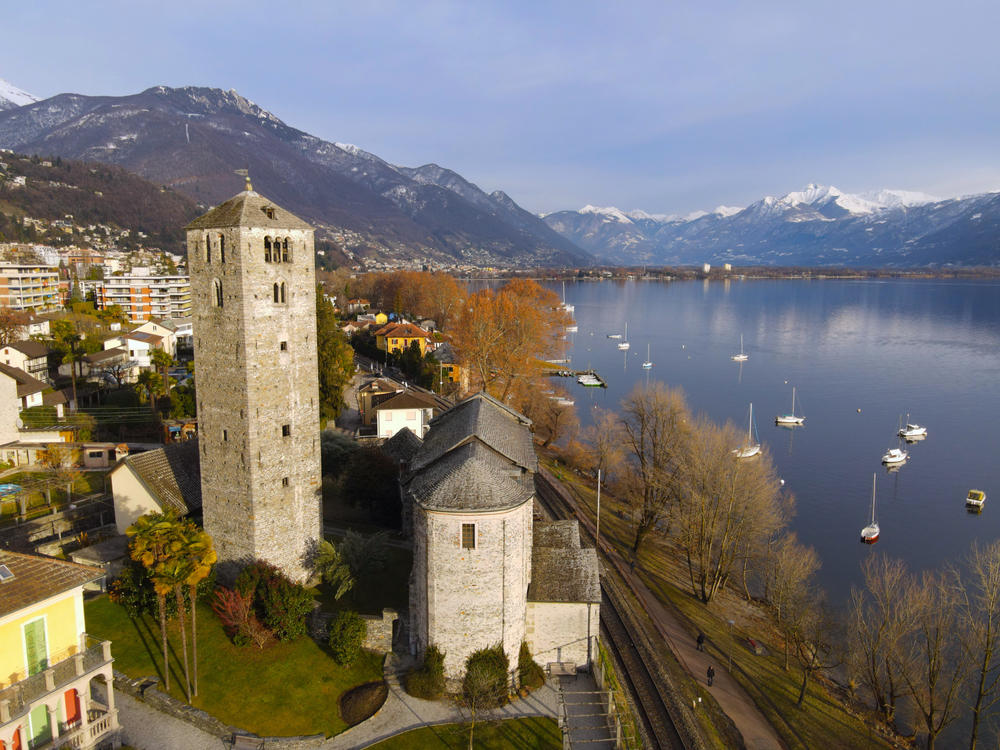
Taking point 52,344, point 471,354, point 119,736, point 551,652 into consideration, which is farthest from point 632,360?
point 119,736

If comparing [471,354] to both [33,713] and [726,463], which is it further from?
[33,713]

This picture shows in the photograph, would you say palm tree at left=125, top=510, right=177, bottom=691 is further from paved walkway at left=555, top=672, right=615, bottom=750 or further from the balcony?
paved walkway at left=555, top=672, right=615, bottom=750

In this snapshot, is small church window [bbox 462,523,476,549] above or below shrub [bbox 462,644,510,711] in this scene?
above

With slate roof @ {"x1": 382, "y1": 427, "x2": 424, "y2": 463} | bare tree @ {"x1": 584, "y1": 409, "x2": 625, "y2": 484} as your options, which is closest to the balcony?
slate roof @ {"x1": 382, "y1": 427, "x2": 424, "y2": 463}

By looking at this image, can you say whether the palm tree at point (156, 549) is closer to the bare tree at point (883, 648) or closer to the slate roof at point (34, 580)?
the slate roof at point (34, 580)

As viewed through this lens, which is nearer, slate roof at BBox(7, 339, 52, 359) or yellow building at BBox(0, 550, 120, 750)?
yellow building at BBox(0, 550, 120, 750)

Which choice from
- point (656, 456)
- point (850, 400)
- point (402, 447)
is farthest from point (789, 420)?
point (402, 447)
